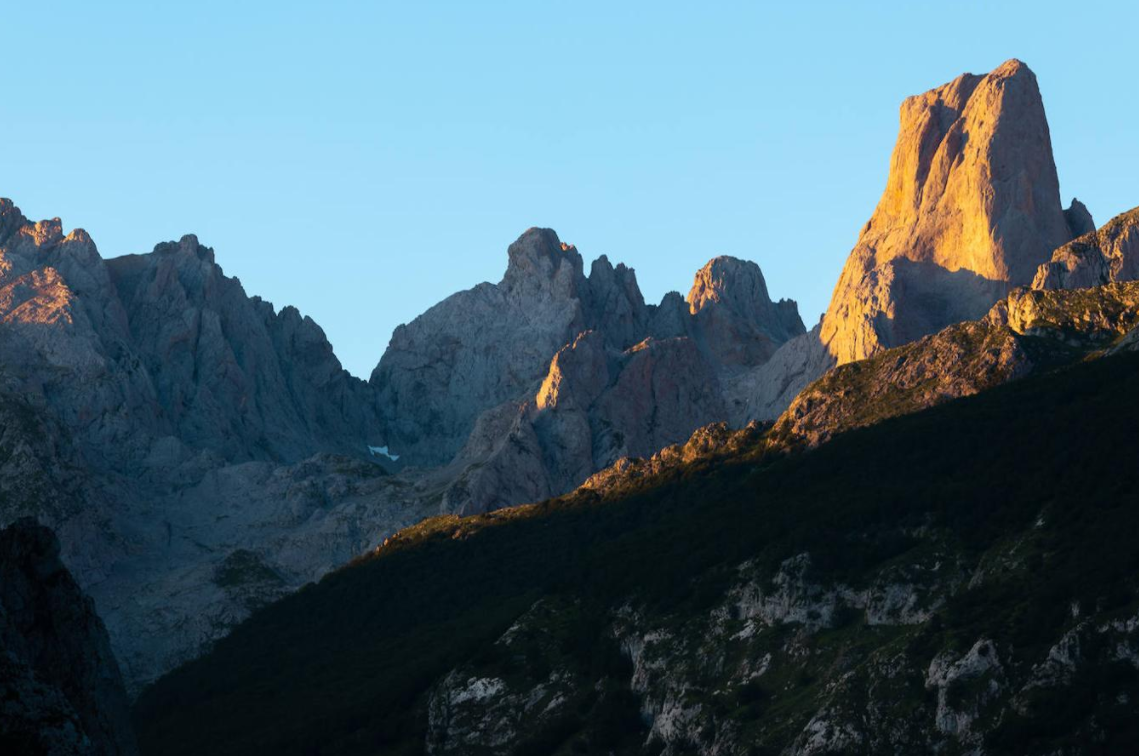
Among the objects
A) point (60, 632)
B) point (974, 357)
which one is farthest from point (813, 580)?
point (60, 632)

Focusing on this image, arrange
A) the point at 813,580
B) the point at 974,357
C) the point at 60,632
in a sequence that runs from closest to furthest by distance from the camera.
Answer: the point at 60,632 < the point at 813,580 < the point at 974,357

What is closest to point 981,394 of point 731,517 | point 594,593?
point 731,517

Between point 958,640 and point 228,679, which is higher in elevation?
point 228,679

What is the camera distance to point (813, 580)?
13038 centimetres

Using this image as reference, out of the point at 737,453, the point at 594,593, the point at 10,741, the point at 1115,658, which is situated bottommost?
the point at 1115,658

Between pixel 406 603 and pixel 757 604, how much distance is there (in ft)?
222

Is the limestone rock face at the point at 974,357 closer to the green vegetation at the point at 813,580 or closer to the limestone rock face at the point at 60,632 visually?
the green vegetation at the point at 813,580

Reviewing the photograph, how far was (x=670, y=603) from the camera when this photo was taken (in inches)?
5714

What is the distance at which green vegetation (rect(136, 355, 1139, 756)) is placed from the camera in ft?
341

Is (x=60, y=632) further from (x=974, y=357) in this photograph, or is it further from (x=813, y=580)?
(x=974, y=357)

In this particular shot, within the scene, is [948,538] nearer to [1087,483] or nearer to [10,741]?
[1087,483]

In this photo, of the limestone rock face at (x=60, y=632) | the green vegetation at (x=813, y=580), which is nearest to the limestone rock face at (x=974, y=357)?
the green vegetation at (x=813, y=580)

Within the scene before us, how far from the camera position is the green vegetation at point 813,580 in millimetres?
104062

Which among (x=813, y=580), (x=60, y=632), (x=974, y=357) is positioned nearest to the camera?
(x=60, y=632)
